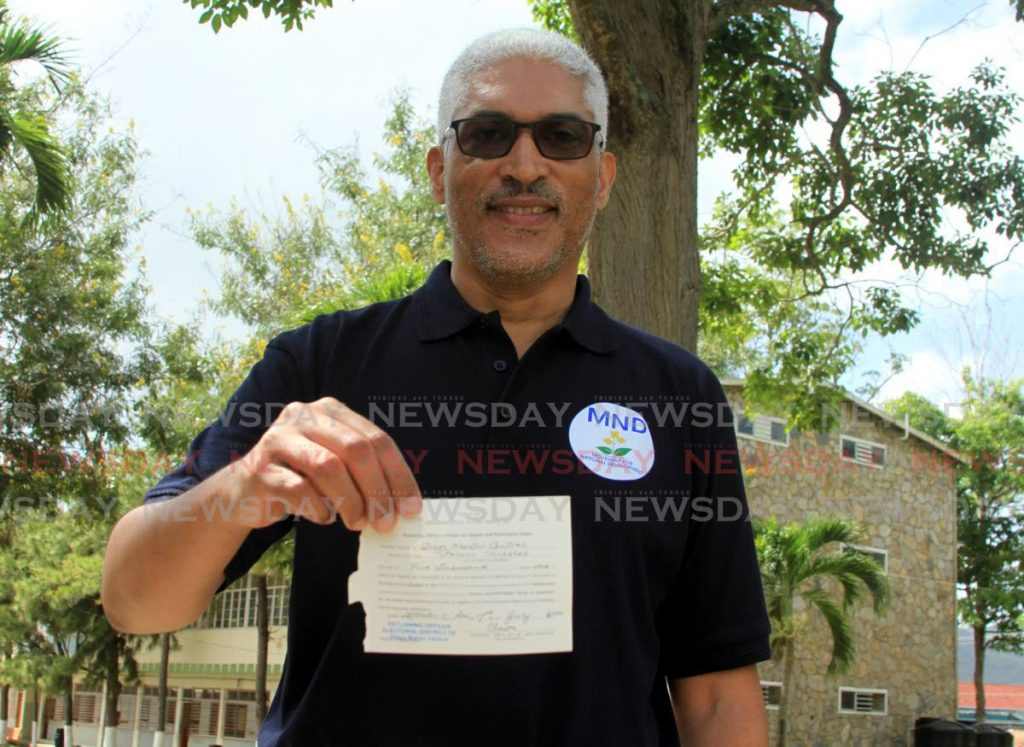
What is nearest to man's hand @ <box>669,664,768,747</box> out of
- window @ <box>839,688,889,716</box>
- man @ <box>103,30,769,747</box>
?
man @ <box>103,30,769,747</box>

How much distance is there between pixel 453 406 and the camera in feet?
5.72

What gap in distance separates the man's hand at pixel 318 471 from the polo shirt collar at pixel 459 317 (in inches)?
Result: 18.4

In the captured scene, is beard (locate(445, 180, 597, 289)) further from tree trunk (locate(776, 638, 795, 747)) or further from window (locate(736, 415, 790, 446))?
window (locate(736, 415, 790, 446))

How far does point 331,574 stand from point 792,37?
9.00m

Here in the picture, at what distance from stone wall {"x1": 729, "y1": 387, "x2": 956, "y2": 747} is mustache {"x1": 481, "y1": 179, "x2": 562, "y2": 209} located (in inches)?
922

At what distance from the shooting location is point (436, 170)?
7.19 ft

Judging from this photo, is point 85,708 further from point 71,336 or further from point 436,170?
point 436,170

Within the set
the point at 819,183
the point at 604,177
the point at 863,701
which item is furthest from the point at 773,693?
the point at 604,177

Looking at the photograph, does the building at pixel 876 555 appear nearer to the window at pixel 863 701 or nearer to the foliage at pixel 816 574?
the window at pixel 863 701

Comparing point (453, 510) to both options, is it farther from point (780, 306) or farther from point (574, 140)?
point (780, 306)

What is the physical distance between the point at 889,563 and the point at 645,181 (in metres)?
23.4

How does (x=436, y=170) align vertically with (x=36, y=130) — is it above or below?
below

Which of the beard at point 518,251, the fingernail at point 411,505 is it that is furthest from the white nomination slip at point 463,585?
the beard at point 518,251

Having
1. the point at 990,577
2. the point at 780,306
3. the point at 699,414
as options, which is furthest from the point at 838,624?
the point at 990,577
